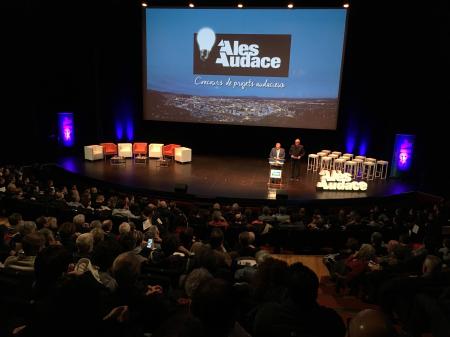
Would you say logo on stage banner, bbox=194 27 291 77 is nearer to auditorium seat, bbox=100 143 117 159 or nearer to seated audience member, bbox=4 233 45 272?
auditorium seat, bbox=100 143 117 159

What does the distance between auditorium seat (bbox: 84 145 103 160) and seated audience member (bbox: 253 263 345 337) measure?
441 inches

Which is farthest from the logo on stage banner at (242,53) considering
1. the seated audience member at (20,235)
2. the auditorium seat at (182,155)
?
the seated audience member at (20,235)

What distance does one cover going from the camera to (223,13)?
42.3ft

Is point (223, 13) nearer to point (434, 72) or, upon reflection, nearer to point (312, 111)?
point (312, 111)

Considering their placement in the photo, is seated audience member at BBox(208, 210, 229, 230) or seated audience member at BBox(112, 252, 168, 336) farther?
seated audience member at BBox(208, 210, 229, 230)

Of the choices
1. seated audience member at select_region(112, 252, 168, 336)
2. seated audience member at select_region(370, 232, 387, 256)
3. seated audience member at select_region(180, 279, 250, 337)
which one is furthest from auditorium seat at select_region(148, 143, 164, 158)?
seated audience member at select_region(180, 279, 250, 337)

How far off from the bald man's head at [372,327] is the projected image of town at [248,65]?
11.7m

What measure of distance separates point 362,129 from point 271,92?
3.00 meters

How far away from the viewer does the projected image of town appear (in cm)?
1255

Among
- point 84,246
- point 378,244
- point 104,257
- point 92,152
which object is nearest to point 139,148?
point 92,152

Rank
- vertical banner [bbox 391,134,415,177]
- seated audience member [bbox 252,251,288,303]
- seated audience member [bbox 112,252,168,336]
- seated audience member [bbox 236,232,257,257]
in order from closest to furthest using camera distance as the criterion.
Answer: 1. seated audience member [bbox 112,252,168,336]
2. seated audience member [bbox 252,251,288,303]
3. seated audience member [bbox 236,232,257,257]
4. vertical banner [bbox 391,134,415,177]

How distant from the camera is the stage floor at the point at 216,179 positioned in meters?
9.48

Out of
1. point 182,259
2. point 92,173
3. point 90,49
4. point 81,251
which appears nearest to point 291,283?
point 182,259

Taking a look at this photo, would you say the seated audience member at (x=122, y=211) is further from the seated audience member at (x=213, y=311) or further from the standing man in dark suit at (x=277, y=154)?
the seated audience member at (x=213, y=311)
